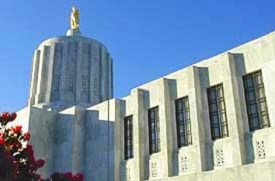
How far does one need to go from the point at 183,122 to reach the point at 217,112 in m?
2.03

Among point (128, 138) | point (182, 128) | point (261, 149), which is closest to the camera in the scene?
point (261, 149)

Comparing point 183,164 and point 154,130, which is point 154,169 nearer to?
point 183,164

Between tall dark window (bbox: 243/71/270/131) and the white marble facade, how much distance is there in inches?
8.0

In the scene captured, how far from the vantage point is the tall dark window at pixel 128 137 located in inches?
878

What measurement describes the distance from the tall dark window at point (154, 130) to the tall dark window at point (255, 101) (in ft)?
17.4

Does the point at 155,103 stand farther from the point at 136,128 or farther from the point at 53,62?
the point at 53,62

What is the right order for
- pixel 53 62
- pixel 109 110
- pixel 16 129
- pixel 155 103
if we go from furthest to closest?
1. pixel 53 62
2. pixel 109 110
3. pixel 155 103
4. pixel 16 129

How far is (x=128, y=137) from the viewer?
22.6 meters

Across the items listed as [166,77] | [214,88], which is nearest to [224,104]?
[214,88]

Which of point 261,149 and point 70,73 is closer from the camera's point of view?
point 261,149

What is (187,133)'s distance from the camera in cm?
1983

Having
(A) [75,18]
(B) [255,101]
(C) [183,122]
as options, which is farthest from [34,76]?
(B) [255,101]

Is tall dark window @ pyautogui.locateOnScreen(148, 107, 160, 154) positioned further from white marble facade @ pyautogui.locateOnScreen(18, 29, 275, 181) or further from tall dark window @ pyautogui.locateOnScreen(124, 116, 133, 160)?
tall dark window @ pyautogui.locateOnScreen(124, 116, 133, 160)

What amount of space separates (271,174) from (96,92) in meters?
18.7
